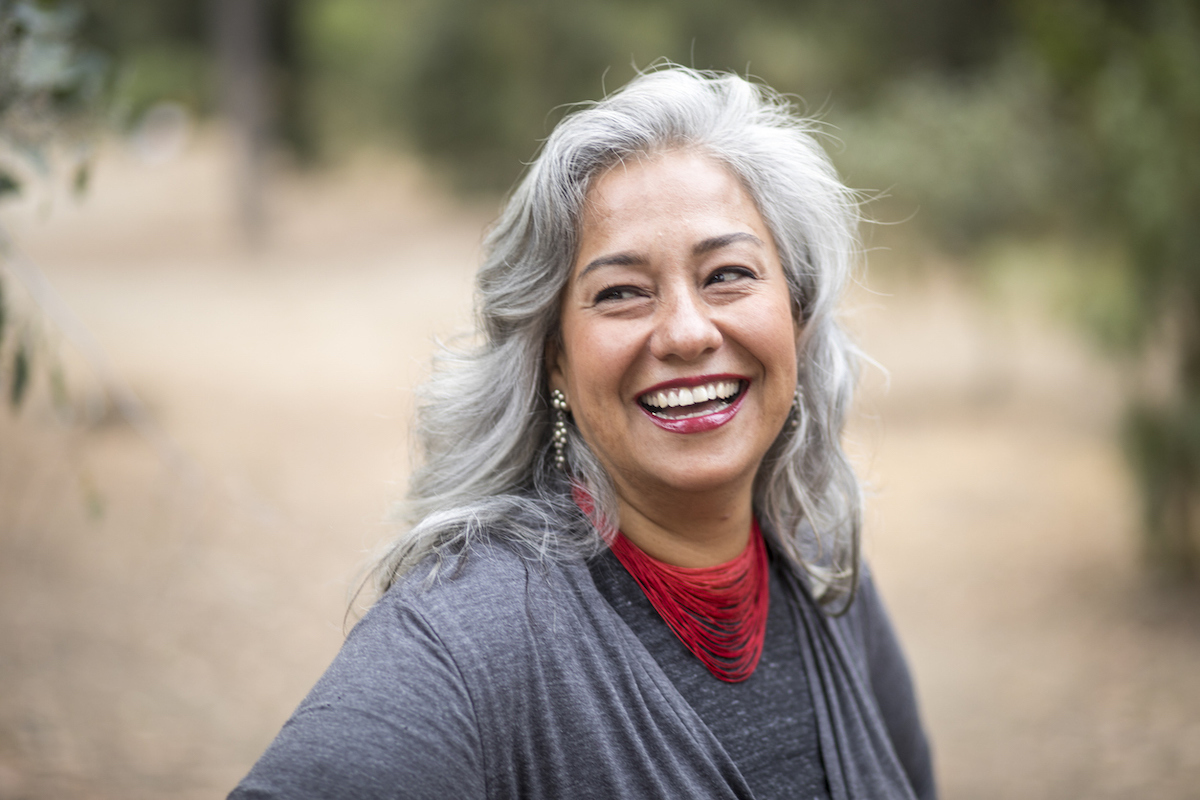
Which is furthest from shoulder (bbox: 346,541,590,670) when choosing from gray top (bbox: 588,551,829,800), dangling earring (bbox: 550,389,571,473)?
dangling earring (bbox: 550,389,571,473)

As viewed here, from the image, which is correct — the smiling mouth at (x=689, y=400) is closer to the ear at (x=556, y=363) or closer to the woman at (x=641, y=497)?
the woman at (x=641, y=497)

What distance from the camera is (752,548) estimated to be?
2002 millimetres

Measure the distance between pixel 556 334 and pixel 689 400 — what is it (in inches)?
11.5

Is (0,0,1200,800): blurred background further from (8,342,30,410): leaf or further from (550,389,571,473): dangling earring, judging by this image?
(550,389,571,473): dangling earring

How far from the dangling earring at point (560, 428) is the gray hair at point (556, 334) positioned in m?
0.02

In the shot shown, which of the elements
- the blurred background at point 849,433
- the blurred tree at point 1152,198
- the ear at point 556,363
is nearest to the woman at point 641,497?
the ear at point 556,363

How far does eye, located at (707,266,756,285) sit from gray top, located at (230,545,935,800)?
21.3 inches

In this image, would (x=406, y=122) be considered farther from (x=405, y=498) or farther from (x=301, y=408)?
(x=405, y=498)

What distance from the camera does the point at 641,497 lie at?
1.83 metres

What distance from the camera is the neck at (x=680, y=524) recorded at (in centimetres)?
184

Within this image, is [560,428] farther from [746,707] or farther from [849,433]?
[849,433]

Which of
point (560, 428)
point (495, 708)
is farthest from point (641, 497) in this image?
point (495, 708)

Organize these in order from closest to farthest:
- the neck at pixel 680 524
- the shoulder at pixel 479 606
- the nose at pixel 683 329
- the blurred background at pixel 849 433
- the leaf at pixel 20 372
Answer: the shoulder at pixel 479 606 → the nose at pixel 683 329 → the neck at pixel 680 524 → the leaf at pixel 20 372 → the blurred background at pixel 849 433

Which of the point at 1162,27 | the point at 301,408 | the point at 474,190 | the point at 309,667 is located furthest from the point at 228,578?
the point at 474,190
